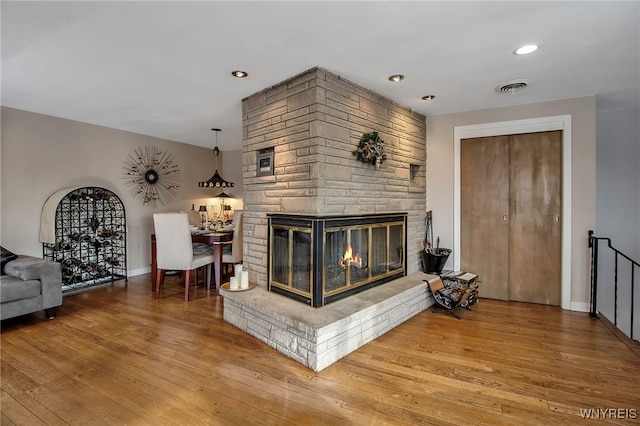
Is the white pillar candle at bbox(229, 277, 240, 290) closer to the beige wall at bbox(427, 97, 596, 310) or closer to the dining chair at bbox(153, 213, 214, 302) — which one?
the dining chair at bbox(153, 213, 214, 302)

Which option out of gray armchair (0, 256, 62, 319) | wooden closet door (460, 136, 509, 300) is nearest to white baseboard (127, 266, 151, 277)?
gray armchair (0, 256, 62, 319)

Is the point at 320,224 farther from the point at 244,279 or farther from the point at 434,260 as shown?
the point at 434,260

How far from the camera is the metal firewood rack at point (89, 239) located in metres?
4.27

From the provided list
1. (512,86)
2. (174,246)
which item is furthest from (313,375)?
(512,86)

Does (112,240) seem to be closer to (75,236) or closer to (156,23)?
(75,236)

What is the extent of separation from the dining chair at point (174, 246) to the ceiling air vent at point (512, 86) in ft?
12.5

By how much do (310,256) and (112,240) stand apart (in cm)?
382

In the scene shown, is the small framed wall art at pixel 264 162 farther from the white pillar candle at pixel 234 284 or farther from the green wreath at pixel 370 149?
the white pillar candle at pixel 234 284

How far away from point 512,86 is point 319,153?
2.12 meters

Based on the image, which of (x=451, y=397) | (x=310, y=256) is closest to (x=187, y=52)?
(x=310, y=256)

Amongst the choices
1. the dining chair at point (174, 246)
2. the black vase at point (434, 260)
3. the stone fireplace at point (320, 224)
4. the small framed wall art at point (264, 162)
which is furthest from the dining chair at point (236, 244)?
the black vase at point (434, 260)

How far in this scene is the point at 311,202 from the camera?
270 centimetres

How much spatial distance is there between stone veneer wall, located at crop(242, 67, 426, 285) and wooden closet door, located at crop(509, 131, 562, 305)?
1.26 m

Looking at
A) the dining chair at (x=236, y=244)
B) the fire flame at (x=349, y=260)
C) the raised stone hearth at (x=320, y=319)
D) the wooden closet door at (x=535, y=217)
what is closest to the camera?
the raised stone hearth at (x=320, y=319)
